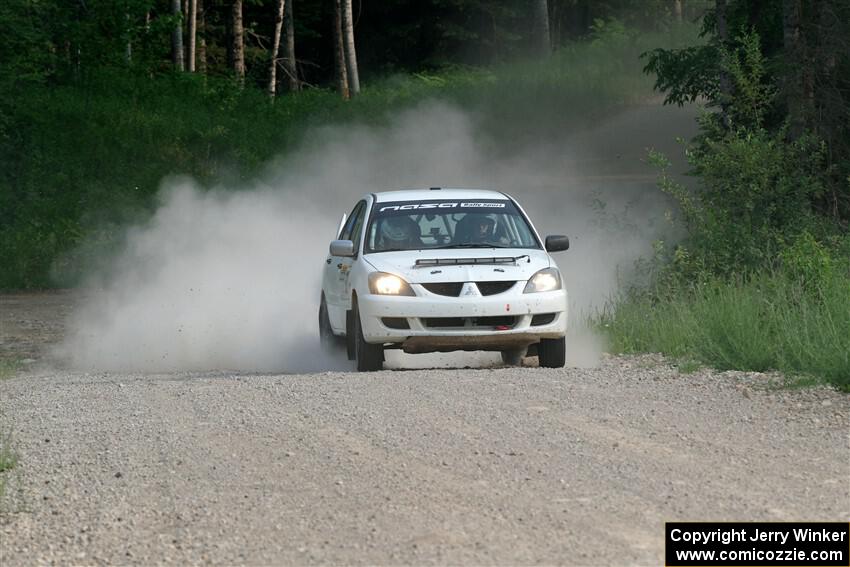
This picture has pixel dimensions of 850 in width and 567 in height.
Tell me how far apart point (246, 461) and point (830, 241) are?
36.3 feet

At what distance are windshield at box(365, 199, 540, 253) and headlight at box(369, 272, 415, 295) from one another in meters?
0.83

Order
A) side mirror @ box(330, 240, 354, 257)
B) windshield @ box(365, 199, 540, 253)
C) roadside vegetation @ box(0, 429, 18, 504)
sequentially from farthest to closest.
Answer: windshield @ box(365, 199, 540, 253)
side mirror @ box(330, 240, 354, 257)
roadside vegetation @ box(0, 429, 18, 504)

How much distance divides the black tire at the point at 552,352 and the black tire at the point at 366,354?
1.42 meters

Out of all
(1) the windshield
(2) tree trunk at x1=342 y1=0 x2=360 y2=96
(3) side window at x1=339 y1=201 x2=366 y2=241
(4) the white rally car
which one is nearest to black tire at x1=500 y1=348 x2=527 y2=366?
(4) the white rally car

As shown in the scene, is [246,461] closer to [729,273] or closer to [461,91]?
[729,273]

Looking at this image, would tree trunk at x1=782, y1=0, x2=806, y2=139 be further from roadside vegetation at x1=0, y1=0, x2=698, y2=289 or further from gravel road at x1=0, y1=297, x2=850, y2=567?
roadside vegetation at x1=0, y1=0, x2=698, y2=289

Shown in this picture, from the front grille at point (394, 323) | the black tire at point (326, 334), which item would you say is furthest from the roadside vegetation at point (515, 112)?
the black tire at point (326, 334)

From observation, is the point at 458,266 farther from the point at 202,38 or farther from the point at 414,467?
the point at 202,38

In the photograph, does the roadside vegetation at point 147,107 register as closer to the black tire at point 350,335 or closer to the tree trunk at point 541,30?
the tree trunk at point 541,30

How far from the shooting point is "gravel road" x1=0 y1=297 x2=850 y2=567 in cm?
688

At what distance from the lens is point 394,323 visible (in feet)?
41.2

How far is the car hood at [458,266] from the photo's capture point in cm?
1259

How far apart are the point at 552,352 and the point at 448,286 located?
46.6 inches

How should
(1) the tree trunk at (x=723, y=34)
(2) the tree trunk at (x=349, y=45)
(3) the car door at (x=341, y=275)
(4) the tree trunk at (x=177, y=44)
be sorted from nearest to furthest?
(3) the car door at (x=341, y=275)
(1) the tree trunk at (x=723, y=34)
(4) the tree trunk at (x=177, y=44)
(2) the tree trunk at (x=349, y=45)
